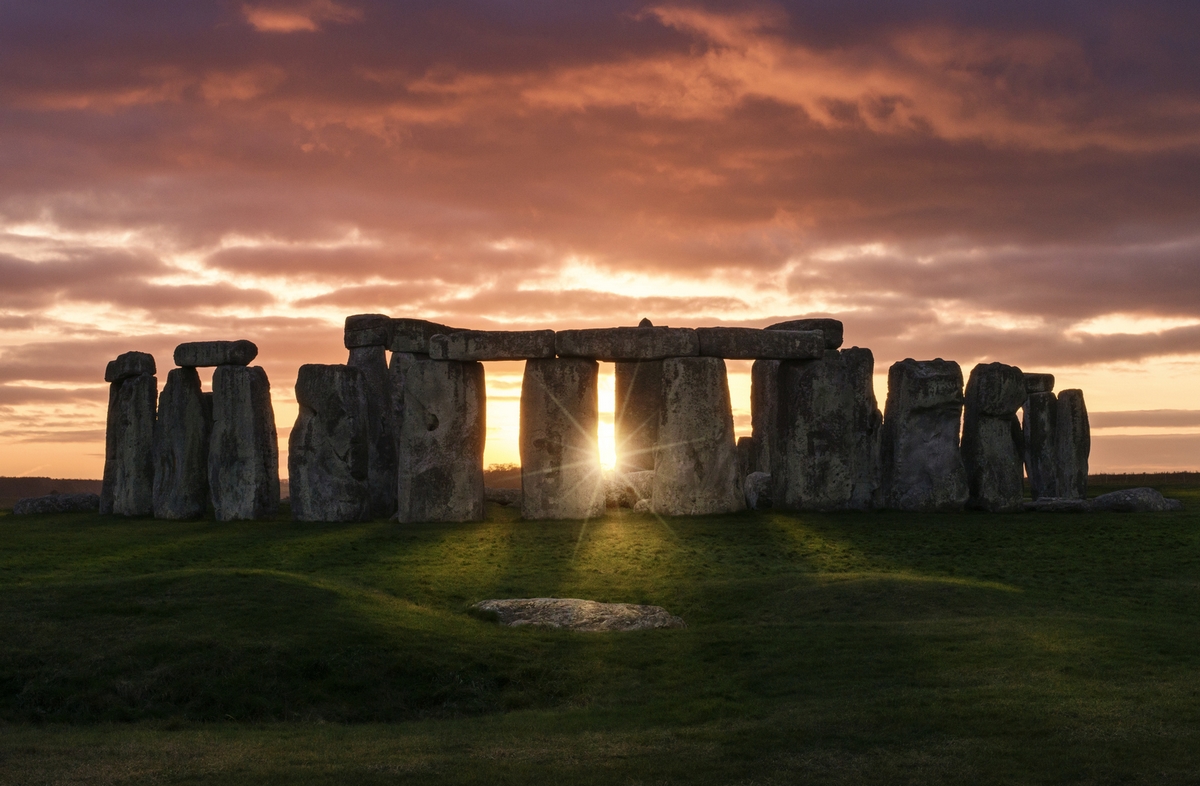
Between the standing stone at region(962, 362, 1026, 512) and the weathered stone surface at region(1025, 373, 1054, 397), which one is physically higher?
the weathered stone surface at region(1025, 373, 1054, 397)

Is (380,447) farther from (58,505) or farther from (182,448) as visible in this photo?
(58,505)

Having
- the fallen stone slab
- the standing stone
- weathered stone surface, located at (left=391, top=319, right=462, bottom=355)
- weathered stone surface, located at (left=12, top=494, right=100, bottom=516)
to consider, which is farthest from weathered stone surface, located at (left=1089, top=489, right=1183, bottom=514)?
weathered stone surface, located at (left=12, top=494, right=100, bottom=516)

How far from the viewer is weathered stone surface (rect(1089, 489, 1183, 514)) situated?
32594 mm

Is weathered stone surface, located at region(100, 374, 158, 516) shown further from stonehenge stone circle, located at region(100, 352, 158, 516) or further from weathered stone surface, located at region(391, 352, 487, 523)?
weathered stone surface, located at region(391, 352, 487, 523)

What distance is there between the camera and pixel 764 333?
32.4 m

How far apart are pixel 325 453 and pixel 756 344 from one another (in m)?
A: 11.3

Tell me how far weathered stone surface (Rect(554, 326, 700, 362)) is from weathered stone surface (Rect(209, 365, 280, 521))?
835cm

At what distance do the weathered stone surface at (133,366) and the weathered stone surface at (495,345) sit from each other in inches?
396

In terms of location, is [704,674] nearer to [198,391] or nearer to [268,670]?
[268,670]

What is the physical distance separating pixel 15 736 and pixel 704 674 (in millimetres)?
7968

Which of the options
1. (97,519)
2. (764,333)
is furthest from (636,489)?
(97,519)

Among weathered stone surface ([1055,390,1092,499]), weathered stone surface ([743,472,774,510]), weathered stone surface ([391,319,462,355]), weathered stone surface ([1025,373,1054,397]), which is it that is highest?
weathered stone surface ([391,319,462,355])

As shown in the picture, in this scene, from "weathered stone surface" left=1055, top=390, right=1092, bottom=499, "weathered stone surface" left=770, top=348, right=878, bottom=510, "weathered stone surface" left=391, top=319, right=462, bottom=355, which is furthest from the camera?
"weathered stone surface" left=1055, top=390, right=1092, bottom=499

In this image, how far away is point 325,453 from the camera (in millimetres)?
33531
